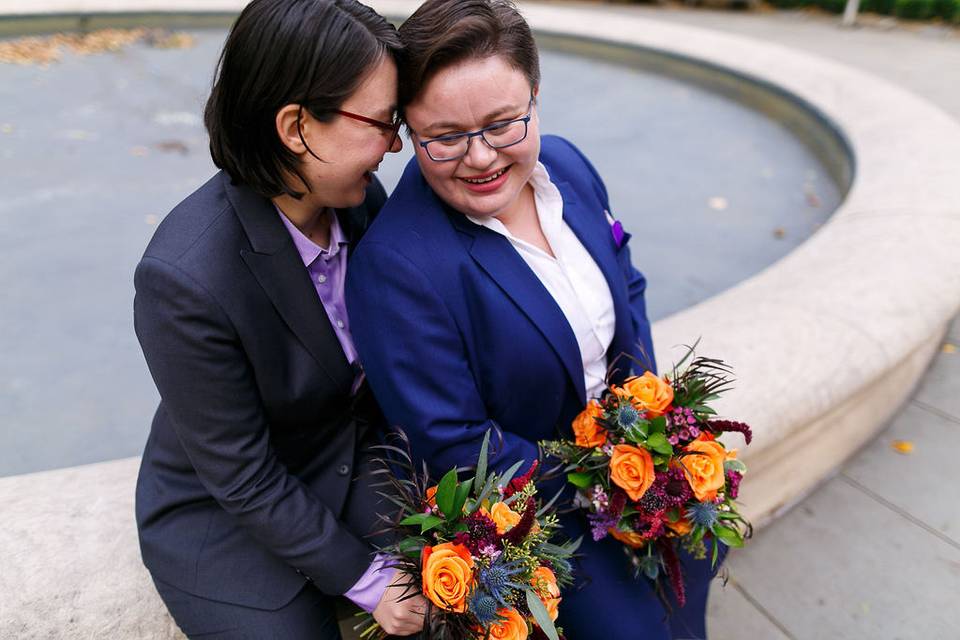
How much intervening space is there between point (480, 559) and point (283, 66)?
3.74 ft

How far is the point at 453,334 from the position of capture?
1.85m

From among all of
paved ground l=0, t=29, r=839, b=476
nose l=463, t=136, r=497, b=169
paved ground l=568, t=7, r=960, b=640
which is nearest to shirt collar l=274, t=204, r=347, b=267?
nose l=463, t=136, r=497, b=169

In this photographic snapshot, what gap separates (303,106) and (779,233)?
421cm

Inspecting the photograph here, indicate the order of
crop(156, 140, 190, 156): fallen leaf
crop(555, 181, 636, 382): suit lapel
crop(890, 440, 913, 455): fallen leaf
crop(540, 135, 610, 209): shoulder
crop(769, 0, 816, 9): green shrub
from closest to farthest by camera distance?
1. crop(555, 181, 636, 382): suit lapel
2. crop(540, 135, 610, 209): shoulder
3. crop(890, 440, 913, 455): fallen leaf
4. crop(156, 140, 190, 156): fallen leaf
5. crop(769, 0, 816, 9): green shrub

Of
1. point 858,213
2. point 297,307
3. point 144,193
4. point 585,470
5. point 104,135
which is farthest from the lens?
point 104,135

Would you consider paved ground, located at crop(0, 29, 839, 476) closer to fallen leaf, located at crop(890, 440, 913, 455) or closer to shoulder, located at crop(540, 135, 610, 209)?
fallen leaf, located at crop(890, 440, 913, 455)

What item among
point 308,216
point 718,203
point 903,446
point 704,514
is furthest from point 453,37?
point 718,203

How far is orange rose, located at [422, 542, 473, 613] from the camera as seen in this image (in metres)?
1.48

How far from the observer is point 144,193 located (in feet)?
18.5

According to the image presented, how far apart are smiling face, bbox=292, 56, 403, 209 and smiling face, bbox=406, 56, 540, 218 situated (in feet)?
0.32

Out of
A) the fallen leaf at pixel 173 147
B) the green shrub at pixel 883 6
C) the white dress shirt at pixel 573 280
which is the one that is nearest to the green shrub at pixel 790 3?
the green shrub at pixel 883 6

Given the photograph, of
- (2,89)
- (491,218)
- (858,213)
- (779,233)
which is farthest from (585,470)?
(2,89)

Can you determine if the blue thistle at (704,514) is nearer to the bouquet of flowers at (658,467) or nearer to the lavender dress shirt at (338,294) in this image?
the bouquet of flowers at (658,467)

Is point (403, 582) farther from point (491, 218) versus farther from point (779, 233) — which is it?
point (779, 233)
